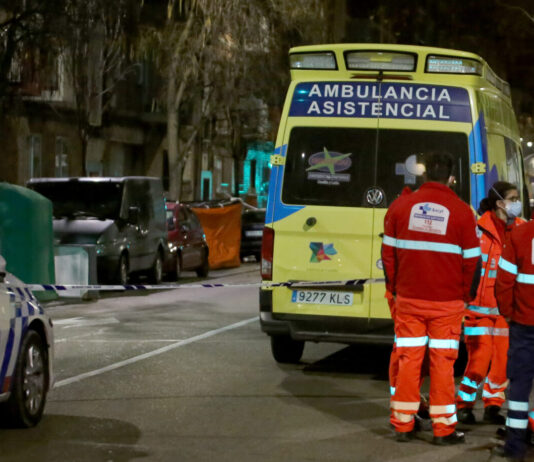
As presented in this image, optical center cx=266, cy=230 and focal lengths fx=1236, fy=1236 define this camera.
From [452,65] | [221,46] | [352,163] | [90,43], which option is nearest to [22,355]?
[352,163]

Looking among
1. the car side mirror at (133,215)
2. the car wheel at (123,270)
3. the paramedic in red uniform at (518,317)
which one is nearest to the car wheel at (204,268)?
the car side mirror at (133,215)

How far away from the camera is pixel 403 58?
10570 mm

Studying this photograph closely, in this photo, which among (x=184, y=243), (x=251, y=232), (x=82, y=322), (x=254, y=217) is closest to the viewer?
(x=82, y=322)

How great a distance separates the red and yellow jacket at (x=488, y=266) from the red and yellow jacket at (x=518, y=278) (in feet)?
4.43

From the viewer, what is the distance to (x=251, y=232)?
102ft

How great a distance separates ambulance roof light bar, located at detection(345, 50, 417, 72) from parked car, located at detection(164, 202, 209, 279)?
13475mm

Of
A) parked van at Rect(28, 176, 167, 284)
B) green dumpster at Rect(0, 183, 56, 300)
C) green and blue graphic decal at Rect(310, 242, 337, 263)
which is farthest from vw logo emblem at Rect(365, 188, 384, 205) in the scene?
parked van at Rect(28, 176, 167, 284)

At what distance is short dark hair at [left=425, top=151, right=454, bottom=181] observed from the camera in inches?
309

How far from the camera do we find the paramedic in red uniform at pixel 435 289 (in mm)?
7781

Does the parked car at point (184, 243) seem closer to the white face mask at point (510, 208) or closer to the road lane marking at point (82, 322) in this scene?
the road lane marking at point (82, 322)

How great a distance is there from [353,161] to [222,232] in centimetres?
1847

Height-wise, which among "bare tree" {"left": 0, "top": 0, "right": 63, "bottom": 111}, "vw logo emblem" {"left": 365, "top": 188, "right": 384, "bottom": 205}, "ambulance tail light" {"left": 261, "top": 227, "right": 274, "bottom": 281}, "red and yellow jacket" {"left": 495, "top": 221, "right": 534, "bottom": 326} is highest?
"bare tree" {"left": 0, "top": 0, "right": 63, "bottom": 111}

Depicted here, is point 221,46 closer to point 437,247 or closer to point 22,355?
point 22,355

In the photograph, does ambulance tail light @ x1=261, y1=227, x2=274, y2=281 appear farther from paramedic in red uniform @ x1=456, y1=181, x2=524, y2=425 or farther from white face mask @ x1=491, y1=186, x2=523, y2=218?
white face mask @ x1=491, y1=186, x2=523, y2=218
